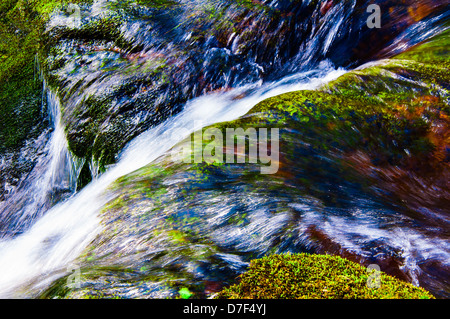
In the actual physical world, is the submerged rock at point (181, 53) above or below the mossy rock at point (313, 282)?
above

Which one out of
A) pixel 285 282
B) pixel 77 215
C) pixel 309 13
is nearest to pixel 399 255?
pixel 285 282

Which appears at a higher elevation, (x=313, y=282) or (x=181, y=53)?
(x=181, y=53)

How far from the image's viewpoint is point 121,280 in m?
3.13

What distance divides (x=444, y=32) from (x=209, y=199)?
16.4 feet

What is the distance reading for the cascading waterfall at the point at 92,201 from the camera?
15.7ft

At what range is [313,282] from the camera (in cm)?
292

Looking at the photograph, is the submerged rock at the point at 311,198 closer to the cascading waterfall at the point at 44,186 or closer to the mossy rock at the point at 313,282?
the mossy rock at the point at 313,282

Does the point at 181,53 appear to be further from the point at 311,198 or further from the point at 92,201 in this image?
the point at 311,198

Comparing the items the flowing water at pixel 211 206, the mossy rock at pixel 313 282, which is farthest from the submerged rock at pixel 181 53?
the mossy rock at pixel 313 282

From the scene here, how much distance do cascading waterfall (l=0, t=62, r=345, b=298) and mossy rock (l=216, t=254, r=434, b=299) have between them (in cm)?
188

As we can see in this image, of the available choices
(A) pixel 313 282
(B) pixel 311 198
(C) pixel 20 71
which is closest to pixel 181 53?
(C) pixel 20 71

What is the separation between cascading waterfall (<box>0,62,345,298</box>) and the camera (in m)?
4.79

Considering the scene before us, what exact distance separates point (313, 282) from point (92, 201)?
3.54 metres

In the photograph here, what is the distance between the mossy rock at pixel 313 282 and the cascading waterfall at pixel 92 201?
6.17ft
